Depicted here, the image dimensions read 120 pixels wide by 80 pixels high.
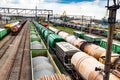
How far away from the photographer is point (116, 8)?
7633 mm

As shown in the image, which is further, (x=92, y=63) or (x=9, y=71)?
(x=9, y=71)

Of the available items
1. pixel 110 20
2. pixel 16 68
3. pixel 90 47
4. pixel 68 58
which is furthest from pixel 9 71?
pixel 110 20

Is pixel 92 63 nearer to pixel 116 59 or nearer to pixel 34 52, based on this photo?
pixel 116 59

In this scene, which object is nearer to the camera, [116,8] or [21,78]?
[116,8]

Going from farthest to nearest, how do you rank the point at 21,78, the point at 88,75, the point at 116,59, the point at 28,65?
the point at 28,65
the point at 21,78
the point at 116,59
the point at 88,75

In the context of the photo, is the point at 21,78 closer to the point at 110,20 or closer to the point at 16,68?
the point at 16,68

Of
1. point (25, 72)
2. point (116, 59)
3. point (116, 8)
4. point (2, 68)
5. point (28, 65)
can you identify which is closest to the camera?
point (116, 8)

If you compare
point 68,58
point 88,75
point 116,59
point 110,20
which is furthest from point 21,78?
point 110,20

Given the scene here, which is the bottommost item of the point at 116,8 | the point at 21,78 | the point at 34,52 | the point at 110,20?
the point at 21,78

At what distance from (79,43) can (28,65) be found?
8.24 m

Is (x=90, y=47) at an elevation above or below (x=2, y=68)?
above

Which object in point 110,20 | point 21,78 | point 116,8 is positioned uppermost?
point 116,8

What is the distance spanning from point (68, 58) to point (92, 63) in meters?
5.92

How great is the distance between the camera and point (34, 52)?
24.5m
